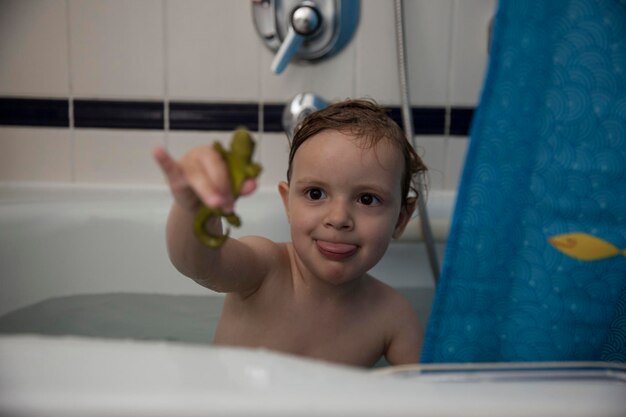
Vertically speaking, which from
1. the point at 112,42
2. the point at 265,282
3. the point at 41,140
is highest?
the point at 112,42

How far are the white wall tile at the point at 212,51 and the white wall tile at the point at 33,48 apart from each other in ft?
0.76

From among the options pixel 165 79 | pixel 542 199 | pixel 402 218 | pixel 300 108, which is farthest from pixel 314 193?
pixel 165 79

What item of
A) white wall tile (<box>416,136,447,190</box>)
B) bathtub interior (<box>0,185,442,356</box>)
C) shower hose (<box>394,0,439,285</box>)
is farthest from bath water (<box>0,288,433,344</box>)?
white wall tile (<box>416,136,447,190</box>)

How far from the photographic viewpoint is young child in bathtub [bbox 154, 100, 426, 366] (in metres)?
0.75

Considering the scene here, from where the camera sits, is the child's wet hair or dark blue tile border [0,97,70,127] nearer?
the child's wet hair

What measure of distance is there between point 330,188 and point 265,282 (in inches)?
7.0

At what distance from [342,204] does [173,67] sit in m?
0.71

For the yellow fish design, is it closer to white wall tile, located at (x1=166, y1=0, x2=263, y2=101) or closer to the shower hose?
the shower hose

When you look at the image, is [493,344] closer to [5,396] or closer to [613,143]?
[613,143]

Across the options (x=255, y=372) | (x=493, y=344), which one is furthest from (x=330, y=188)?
(x=255, y=372)

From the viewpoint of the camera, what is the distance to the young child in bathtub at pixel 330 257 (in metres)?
0.75

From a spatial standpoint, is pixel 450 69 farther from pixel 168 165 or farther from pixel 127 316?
pixel 168 165

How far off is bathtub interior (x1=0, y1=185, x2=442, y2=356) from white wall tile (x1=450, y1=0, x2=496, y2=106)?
29 centimetres

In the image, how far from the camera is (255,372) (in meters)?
0.38
